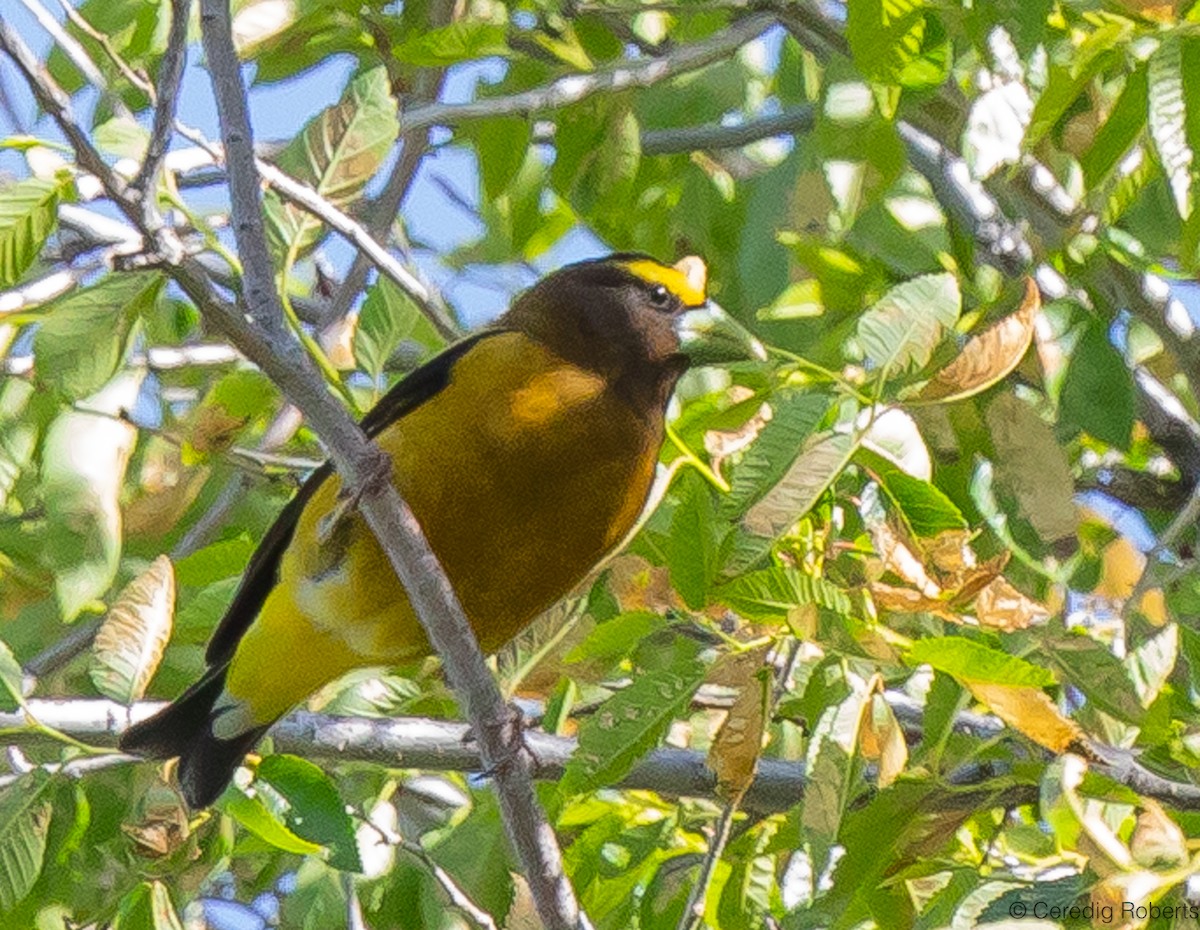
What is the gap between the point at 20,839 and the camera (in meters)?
2.42

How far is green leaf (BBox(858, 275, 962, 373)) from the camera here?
2.30m

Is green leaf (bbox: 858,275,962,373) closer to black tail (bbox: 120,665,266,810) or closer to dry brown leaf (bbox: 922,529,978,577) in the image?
dry brown leaf (bbox: 922,529,978,577)

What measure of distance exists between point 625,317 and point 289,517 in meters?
0.68

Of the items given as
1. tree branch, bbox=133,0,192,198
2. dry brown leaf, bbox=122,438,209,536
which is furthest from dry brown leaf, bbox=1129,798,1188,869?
dry brown leaf, bbox=122,438,209,536

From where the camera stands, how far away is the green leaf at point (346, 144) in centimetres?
261

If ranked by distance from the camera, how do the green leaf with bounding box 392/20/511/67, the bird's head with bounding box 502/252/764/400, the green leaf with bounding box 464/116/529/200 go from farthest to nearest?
the green leaf with bounding box 464/116/529/200, the bird's head with bounding box 502/252/764/400, the green leaf with bounding box 392/20/511/67

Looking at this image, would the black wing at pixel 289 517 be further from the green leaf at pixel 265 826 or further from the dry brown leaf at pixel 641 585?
the green leaf at pixel 265 826

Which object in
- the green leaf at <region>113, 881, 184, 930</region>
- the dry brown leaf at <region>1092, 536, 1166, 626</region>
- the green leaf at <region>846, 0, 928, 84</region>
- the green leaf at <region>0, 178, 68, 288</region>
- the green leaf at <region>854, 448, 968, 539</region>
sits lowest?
the dry brown leaf at <region>1092, 536, 1166, 626</region>

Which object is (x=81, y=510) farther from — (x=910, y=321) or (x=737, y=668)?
(x=910, y=321)

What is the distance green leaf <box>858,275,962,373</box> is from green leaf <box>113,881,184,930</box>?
1.15 m

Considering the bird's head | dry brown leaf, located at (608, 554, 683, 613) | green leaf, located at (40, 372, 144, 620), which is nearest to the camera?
dry brown leaf, located at (608, 554, 683, 613)

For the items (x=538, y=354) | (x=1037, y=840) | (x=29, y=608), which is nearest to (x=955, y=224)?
(x=538, y=354)

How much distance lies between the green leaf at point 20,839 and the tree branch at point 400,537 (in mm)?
538

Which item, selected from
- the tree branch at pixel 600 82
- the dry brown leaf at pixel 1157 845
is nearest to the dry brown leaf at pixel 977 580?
the dry brown leaf at pixel 1157 845
